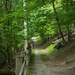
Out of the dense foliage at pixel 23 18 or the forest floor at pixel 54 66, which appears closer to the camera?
the forest floor at pixel 54 66

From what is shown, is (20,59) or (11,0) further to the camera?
(11,0)

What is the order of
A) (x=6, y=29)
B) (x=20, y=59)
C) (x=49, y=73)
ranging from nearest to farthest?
(x=20, y=59) → (x=49, y=73) → (x=6, y=29)

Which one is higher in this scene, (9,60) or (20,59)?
(20,59)

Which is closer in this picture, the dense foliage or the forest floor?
the forest floor

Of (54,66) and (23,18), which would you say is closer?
(54,66)

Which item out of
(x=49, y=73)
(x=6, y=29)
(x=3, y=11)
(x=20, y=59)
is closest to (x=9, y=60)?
(x=6, y=29)

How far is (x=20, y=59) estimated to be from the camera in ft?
31.4

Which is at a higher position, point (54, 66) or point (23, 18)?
point (23, 18)

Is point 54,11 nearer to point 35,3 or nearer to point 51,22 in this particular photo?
point 51,22

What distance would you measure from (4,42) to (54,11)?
6.55 metres

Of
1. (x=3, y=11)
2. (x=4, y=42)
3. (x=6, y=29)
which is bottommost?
(x=4, y=42)

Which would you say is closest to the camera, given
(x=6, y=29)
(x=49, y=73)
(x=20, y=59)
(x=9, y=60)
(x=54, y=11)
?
(x=20, y=59)

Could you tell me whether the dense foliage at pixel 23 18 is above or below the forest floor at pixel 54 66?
above

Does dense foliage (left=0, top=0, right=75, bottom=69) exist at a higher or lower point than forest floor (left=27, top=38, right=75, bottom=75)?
higher
